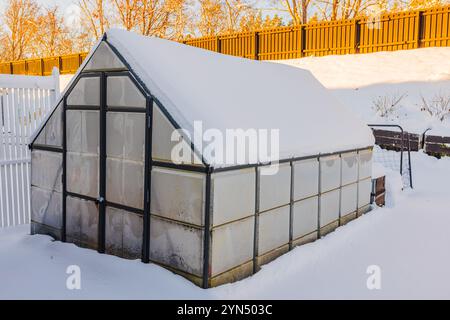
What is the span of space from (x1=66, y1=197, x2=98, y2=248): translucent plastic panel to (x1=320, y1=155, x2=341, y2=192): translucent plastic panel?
11.7 feet

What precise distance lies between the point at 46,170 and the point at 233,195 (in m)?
3.34

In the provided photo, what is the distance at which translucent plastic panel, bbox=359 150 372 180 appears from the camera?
8633mm

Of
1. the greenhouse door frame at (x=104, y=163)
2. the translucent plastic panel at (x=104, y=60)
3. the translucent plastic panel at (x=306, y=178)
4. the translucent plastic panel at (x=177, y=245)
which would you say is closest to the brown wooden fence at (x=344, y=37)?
the translucent plastic panel at (x=306, y=178)

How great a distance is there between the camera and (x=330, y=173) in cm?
731

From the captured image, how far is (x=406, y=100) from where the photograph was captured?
16109 mm

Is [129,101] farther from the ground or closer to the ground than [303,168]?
farther from the ground

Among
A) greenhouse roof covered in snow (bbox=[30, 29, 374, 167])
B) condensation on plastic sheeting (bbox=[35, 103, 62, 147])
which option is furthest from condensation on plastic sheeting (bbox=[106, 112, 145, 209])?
condensation on plastic sheeting (bbox=[35, 103, 62, 147])

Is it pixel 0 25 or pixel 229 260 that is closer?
pixel 229 260

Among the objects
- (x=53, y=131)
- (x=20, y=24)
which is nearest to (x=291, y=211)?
(x=53, y=131)

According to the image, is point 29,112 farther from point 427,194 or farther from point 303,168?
point 427,194

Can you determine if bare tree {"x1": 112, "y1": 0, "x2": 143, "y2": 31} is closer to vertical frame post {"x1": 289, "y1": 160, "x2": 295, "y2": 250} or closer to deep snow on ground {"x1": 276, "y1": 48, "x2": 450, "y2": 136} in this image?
deep snow on ground {"x1": 276, "y1": 48, "x2": 450, "y2": 136}

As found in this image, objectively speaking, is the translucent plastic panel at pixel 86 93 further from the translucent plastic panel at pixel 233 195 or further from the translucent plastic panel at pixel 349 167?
the translucent plastic panel at pixel 349 167

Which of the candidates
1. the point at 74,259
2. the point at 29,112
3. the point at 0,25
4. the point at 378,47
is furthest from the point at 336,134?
the point at 0,25

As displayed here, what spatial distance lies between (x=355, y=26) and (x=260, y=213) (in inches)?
671
